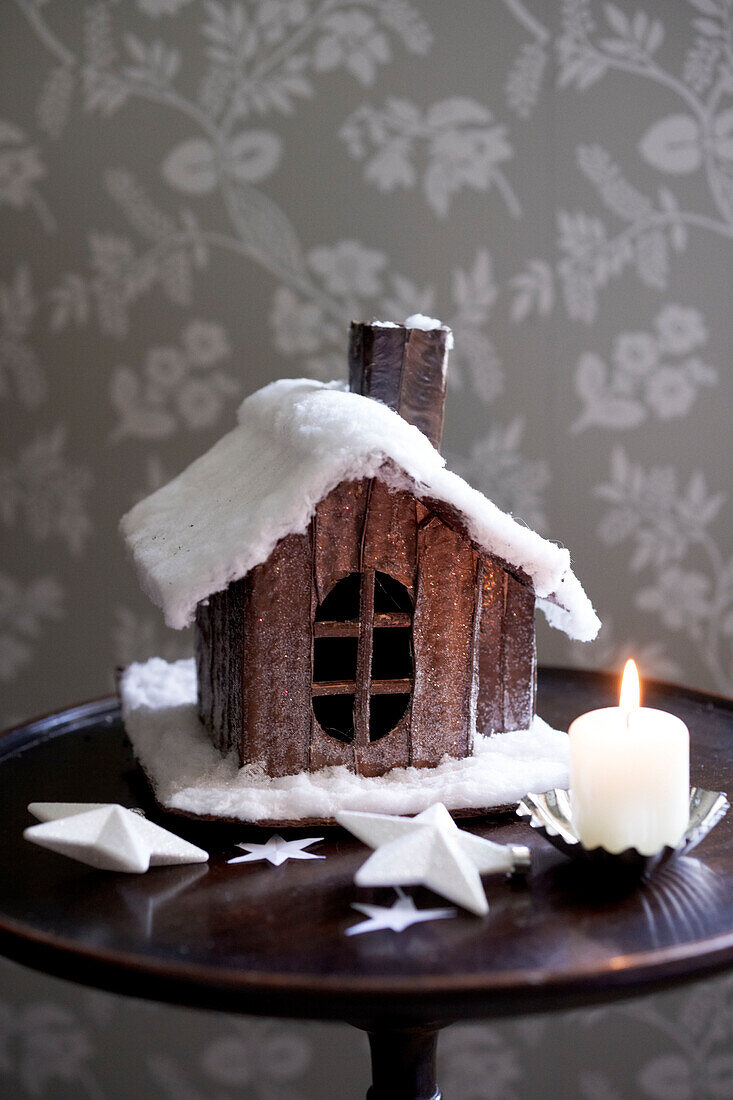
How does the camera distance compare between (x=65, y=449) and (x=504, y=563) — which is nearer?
(x=504, y=563)

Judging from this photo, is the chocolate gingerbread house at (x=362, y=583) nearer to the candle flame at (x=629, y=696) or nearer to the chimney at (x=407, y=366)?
the chimney at (x=407, y=366)

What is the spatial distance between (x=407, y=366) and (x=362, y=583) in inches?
8.8

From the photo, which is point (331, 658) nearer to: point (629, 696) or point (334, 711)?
point (334, 711)

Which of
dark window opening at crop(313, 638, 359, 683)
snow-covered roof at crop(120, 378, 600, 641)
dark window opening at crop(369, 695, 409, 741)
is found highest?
snow-covered roof at crop(120, 378, 600, 641)

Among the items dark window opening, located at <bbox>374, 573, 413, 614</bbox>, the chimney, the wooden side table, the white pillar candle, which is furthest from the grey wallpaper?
the white pillar candle

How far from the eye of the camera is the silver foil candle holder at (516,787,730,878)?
2.39ft

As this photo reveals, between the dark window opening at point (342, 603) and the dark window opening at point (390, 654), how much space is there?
0.03m

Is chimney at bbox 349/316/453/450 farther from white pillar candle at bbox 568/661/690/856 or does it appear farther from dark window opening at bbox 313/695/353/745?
white pillar candle at bbox 568/661/690/856

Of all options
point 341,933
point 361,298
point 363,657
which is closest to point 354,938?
point 341,933

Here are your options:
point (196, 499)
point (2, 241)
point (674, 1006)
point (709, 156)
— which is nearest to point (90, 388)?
point (2, 241)

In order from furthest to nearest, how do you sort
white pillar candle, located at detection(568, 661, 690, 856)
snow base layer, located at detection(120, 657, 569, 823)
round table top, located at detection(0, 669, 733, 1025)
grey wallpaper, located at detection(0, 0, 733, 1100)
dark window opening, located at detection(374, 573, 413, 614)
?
grey wallpaper, located at detection(0, 0, 733, 1100) → dark window opening, located at detection(374, 573, 413, 614) → snow base layer, located at detection(120, 657, 569, 823) → white pillar candle, located at detection(568, 661, 690, 856) → round table top, located at detection(0, 669, 733, 1025)

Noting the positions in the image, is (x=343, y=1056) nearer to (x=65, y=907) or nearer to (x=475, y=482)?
(x=475, y=482)

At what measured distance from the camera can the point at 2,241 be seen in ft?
5.34

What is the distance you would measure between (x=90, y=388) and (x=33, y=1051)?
1103 mm
